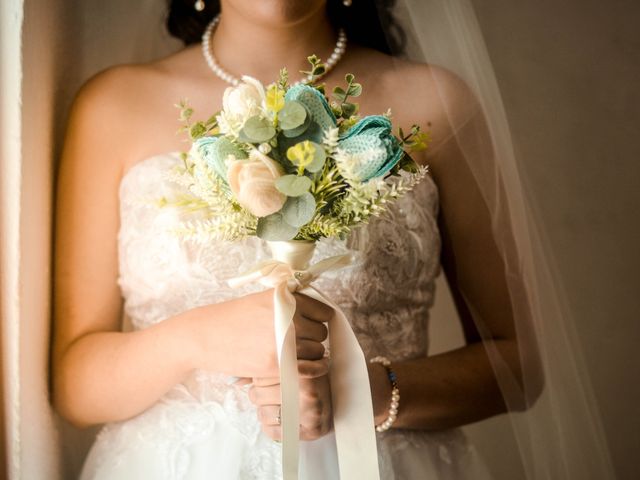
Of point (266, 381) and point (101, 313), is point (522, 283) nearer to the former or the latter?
point (266, 381)

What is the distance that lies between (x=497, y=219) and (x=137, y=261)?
0.70 metres

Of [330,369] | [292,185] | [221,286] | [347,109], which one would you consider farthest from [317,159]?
[221,286]

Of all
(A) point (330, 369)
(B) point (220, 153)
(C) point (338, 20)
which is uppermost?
(C) point (338, 20)

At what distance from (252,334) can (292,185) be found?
1.02 ft

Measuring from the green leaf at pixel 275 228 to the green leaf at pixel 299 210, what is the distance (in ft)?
0.04

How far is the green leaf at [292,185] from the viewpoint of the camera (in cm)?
90

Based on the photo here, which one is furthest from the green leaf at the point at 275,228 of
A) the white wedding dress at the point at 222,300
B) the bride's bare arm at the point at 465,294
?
the bride's bare arm at the point at 465,294

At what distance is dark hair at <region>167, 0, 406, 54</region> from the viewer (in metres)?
1.63

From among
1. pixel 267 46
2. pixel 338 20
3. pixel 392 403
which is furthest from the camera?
pixel 338 20

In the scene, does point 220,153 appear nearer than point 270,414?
Yes

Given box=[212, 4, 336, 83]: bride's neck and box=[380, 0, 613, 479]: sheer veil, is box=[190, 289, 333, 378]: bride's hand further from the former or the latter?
box=[212, 4, 336, 83]: bride's neck

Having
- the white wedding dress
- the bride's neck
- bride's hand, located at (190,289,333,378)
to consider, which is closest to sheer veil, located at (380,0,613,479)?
the white wedding dress

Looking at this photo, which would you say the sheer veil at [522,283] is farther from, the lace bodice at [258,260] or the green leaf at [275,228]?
the green leaf at [275,228]

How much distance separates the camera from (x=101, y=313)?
1402mm
